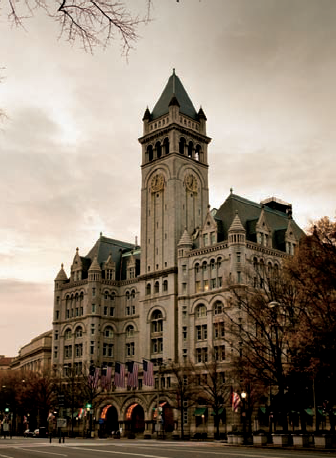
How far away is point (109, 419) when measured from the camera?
330ft

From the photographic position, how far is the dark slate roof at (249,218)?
91.2 meters

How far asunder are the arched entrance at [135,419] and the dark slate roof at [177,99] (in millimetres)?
50020

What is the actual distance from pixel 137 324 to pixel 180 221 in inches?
806

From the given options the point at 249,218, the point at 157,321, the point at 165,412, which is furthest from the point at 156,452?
the point at 249,218

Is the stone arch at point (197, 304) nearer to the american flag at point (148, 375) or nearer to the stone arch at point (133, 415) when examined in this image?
the american flag at point (148, 375)

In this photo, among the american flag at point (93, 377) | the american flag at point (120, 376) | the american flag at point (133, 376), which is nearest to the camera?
the american flag at point (133, 376)

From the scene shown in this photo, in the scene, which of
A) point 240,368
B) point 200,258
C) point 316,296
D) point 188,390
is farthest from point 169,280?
point 316,296

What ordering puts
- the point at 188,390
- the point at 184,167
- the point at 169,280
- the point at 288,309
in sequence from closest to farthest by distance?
1. the point at 288,309
2. the point at 188,390
3. the point at 169,280
4. the point at 184,167

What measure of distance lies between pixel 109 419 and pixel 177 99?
186 ft

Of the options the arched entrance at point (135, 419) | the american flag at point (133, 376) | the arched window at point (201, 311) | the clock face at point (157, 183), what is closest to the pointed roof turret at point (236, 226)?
the arched window at point (201, 311)

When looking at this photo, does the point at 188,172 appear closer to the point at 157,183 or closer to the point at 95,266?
the point at 157,183

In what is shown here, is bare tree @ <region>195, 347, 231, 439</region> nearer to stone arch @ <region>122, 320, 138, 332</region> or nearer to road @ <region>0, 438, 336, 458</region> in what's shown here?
stone arch @ <region>122, 320, 138, 332</region>

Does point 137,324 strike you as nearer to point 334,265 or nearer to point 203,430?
point 203,430

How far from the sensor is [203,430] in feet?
268
